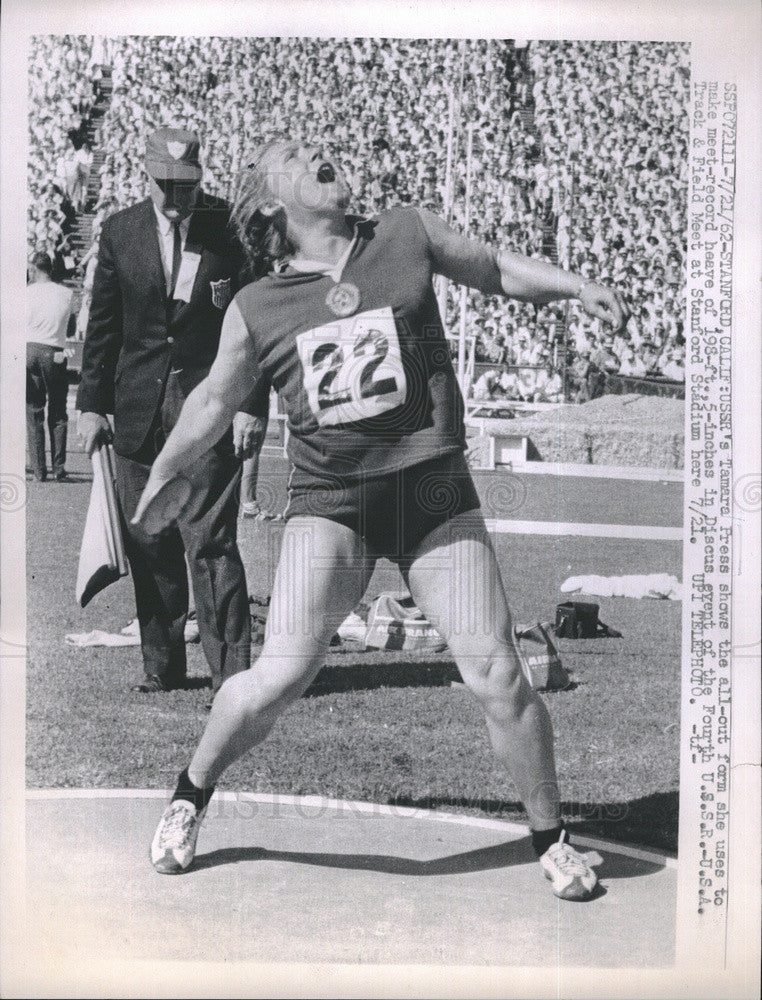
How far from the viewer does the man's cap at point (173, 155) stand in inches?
181

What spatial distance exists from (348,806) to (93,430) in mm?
1379

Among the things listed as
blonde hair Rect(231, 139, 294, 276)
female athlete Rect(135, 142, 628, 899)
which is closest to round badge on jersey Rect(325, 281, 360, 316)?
female athlete Rect(135, 142, 628, 899)

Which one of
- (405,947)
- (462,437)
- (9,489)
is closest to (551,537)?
(462,437)

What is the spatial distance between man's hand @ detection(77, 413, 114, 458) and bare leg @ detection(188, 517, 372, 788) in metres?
0.69

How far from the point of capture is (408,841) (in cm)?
475

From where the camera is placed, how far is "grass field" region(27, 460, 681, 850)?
4.71 metres

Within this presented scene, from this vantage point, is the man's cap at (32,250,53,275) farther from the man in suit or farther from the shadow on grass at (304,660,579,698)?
the shadow on grass at (304,660,579,698)

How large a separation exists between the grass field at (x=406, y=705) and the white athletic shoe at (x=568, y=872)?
0.21m

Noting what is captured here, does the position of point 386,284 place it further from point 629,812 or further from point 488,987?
point 488,987

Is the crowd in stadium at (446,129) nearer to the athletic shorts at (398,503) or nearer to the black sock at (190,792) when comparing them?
the athletic shorts at (398,503)

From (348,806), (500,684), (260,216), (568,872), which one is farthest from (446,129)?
(568,872)

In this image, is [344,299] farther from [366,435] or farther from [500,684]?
[500,684]

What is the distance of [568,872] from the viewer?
→ 4535 mm

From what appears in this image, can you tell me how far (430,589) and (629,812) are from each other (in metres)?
0.97
